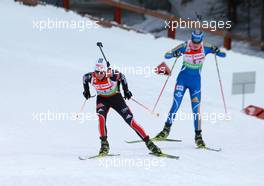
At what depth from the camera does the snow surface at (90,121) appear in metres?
7.55

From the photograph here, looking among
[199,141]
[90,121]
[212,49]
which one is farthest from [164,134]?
Result: [90,121]

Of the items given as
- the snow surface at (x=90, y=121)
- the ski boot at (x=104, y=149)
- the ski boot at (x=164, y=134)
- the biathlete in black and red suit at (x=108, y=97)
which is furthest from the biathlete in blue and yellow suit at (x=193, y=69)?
the ski boot at (x=104, y=149)

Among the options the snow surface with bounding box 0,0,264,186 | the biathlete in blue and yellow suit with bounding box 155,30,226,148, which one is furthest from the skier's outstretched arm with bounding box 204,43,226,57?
the snow surface with bounding box 0,0,264,186

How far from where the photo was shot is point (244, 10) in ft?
84.8

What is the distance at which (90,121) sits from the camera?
1146 cm

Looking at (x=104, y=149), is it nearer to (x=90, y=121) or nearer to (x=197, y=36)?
(x=197, y=36)

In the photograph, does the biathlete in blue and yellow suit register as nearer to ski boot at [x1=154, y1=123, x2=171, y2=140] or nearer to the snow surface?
ski boot at [x1=154, y1=123, x2=171, y2=140]

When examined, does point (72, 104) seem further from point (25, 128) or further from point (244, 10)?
point (244, 10)

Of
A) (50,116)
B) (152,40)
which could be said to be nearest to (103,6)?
(152,40)

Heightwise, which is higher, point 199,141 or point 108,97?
point 108,97

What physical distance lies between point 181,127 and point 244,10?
609 inches

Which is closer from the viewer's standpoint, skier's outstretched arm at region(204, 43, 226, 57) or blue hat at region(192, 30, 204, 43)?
blue hat at region(192, 30, 204, 43)

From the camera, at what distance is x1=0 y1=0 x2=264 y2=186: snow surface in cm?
755

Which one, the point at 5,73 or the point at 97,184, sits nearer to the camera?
the point at 97,184
